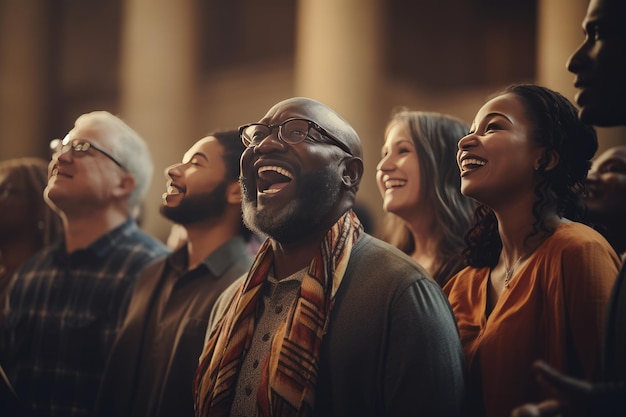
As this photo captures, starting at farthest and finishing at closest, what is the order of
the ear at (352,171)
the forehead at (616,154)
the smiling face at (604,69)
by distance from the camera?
the forehead at (616,154) → the ear at (352,171) → the smiling face at (604,69)

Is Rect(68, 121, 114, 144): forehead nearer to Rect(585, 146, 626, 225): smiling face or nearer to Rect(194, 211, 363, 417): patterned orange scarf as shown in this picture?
Rect(194, 211, 363, 417): patterned orange scarf

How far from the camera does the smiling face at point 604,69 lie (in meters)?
2.31

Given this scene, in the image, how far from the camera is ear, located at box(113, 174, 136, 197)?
4.27 metres

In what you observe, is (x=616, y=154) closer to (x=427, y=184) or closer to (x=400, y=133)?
(x=427, y=184)

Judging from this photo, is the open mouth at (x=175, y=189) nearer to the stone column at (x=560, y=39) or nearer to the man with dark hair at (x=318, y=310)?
the man with dark hair at (x=318, y=310)

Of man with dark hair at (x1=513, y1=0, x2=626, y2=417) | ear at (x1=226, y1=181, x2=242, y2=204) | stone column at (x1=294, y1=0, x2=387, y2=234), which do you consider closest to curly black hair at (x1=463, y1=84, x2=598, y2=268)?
man with dark hair at (x1=513, y1=0, x2=626, y2=417)

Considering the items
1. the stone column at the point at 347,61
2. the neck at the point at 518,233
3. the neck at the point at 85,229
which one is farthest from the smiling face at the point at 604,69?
the stone column at the point at 347,61

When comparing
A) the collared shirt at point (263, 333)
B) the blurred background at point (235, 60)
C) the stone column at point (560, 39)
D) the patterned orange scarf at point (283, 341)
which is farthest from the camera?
the blurred background at point (235, 60)

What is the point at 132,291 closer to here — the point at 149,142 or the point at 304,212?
the point at 304,212

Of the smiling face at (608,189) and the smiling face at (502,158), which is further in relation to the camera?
the smiling face at (608,189)

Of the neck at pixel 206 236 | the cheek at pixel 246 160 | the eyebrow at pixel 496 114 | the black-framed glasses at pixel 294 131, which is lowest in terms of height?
the neck at pixel 206 236

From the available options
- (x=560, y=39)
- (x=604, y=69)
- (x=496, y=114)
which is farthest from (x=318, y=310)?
(x=560, y=39)

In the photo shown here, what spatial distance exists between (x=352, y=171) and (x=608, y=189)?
1243 millimetres

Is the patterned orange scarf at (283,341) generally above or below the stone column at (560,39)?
below
